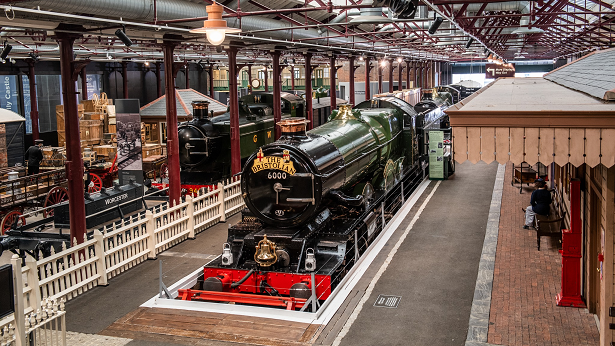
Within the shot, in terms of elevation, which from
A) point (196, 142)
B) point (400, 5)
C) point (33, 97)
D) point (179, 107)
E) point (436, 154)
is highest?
point (400, 5)

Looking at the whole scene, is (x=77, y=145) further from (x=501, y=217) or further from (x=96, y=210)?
(x=501, y=217)

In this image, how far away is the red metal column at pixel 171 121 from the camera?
13.6 metres

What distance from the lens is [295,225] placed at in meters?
9.93

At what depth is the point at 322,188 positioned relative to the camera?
9.72 metres

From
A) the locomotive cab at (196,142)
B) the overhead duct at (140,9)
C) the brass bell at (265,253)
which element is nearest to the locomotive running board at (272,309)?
the brass bell at (265,253)

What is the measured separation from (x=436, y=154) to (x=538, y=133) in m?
14.2

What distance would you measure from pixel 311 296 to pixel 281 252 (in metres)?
1.11

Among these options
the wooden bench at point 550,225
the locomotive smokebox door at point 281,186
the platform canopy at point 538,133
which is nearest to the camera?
the platform canopy at point 538,133

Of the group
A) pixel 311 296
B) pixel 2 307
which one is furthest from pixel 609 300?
pixel 2 307

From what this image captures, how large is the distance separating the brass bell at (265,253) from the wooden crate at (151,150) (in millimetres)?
13106

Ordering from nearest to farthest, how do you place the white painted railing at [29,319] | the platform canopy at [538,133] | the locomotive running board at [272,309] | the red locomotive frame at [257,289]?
the platform canopy at [538,133]
the white painted railing at [29,319]
the locomotive running board at [272,309]
the red locomotive frame at [257,289]

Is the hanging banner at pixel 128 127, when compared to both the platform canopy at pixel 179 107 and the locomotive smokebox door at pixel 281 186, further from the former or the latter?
the platform canopy at pixel 179 107

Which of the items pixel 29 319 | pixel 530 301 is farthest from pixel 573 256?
pixel 29 319

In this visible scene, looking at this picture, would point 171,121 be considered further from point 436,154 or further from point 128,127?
point 436,154
